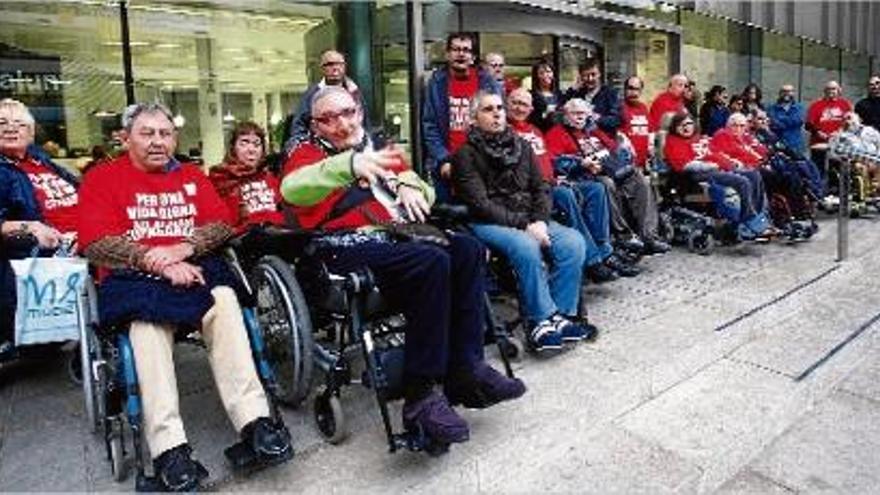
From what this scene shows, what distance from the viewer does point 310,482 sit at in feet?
7.66

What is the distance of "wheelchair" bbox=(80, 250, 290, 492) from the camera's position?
87.8 inches

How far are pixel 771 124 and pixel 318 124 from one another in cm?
690

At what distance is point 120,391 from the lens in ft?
7.66

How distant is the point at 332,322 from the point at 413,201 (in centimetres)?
67

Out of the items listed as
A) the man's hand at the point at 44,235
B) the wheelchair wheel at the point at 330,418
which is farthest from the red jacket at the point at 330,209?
the man's hand at the point at 44,235

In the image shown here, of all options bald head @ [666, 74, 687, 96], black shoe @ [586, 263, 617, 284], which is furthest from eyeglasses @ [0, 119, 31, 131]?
bald head @ [666, 74, 687, 96]

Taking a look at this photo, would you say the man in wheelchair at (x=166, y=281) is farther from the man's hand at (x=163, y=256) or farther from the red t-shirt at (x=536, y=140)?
the red t-shirt at (x=536, y=140)

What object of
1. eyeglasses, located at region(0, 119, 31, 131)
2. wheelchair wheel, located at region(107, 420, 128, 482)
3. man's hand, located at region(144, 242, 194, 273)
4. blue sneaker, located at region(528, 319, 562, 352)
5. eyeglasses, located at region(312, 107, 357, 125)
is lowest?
wheelchair wheel, located at region(107, 420, 128, 482)

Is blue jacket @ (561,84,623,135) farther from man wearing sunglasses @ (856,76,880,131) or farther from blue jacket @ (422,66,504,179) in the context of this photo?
man wearing sunglasses @ (856,76,880,131)

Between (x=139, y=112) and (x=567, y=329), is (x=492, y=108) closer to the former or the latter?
(x=567, y=329)

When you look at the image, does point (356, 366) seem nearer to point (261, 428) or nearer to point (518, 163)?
point (261, 428)

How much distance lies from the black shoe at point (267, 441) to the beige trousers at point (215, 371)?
3 cm

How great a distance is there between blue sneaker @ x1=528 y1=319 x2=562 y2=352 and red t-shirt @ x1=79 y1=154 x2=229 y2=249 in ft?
4.75

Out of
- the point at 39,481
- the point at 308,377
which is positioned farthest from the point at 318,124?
the point at 39,481
